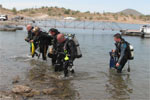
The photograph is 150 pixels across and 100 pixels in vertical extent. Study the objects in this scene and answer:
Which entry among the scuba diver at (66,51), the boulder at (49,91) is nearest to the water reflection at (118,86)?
the scuba diver at (66,51)

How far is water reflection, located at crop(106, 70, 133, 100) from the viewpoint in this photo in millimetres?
7949

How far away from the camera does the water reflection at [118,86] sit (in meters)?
7.95

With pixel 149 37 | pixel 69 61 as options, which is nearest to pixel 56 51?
pixel 69 61

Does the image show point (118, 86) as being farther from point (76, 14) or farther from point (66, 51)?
point (76, 14)

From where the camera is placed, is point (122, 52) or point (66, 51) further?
point (122, 52)

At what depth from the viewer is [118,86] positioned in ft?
29.5

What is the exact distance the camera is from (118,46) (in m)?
9.80

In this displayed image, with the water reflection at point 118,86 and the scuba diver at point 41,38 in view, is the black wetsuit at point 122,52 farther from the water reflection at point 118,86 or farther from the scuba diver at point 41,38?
the scuba diver at point 41,38

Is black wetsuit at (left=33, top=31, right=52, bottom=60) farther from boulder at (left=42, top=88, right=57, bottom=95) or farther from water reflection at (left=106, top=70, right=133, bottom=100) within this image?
boulder at (left=42, top=88, right=57, bottom=95)

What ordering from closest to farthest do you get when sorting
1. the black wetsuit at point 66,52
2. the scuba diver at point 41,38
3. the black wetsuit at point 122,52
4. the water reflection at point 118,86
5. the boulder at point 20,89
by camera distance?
the boulder at point 20,89 → the water reflection at point 118,86 → the black wetsuit at point 66,52 → the black wetsuit at point 122,52 → the scuba diver at point 41,38

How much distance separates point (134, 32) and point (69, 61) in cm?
3064

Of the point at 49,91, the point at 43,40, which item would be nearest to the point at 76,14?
the point at 43,40

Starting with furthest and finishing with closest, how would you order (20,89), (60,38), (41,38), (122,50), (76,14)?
(76,14)
(41,38)
(122,50)
(60,38)
(20,89)

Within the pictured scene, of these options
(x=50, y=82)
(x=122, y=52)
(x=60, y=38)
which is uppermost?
(x=60, y=38)
